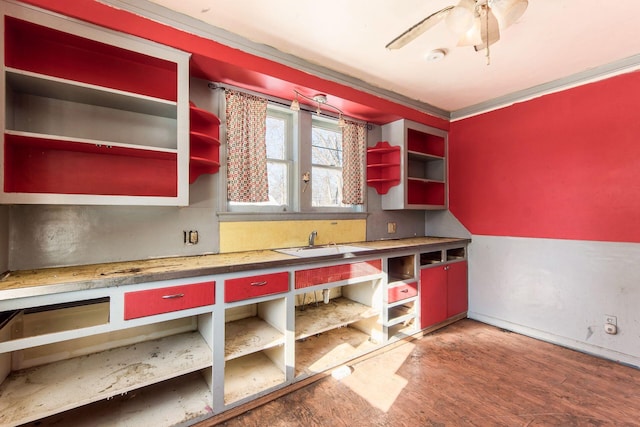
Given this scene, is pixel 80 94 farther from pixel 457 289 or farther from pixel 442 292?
pixel 457 289

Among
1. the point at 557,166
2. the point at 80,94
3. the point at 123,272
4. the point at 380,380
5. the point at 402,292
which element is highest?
the point at 80,94

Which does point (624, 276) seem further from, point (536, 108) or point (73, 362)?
point (73, 362)

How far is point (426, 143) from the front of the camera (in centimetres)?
393

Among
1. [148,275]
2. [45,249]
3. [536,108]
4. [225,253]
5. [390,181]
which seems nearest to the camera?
A: [148,275]

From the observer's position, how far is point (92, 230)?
189 cm

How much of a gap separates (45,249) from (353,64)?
265 cm

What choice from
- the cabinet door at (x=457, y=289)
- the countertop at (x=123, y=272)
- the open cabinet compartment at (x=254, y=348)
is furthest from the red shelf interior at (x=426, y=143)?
the open cabinet compartment at (x=254, y=348)

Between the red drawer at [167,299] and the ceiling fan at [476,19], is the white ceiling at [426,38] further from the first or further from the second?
the red drawer at [167,299]

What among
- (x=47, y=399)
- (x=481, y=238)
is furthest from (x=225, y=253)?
(x=481, y=238)

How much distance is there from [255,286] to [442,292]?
2.27 m

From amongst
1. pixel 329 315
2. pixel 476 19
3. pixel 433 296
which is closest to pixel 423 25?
pixel 476 19

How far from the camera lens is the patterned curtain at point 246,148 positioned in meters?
2.40

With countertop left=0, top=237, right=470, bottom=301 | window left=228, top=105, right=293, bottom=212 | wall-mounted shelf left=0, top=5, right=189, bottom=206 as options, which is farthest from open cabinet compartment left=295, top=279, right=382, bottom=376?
wall-mounted shelf left=0, top=5, right=189, bottom=206

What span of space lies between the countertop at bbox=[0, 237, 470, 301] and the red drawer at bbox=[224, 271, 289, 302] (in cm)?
8
